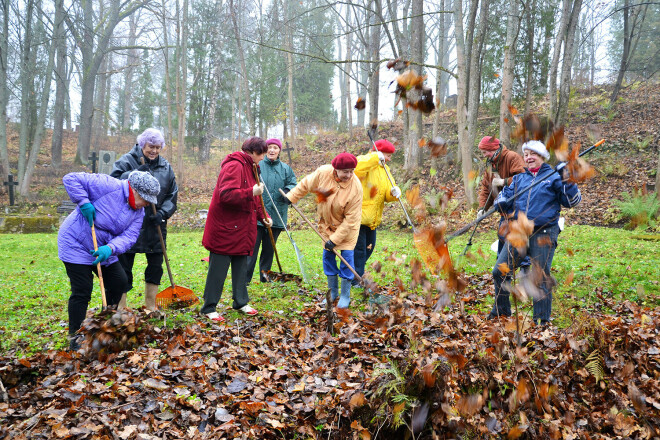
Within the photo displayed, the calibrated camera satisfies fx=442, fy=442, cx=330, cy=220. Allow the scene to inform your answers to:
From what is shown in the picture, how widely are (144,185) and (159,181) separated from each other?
37.9 inches

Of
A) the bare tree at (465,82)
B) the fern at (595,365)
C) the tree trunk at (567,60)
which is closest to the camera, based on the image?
the fern at (595,365)

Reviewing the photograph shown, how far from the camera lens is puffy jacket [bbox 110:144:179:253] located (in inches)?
196

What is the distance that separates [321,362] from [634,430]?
2.31m

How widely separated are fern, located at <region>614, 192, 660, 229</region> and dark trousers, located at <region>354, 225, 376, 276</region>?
6.95 m

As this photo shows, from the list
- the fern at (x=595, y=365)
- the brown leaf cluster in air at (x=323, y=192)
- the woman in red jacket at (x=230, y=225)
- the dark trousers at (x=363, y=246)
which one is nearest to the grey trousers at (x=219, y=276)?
the woman in red jacket at (x=230, y=225)

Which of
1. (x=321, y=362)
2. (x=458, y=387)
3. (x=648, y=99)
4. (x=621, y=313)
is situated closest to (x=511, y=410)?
(x=458, y=387)

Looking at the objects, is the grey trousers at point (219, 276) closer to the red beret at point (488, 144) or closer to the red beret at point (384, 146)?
the red beret at point (384, 146)

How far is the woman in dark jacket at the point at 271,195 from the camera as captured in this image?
21.1 ft

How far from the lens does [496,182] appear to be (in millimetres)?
5473

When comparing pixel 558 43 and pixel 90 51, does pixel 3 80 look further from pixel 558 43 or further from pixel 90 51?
pixel 558 43

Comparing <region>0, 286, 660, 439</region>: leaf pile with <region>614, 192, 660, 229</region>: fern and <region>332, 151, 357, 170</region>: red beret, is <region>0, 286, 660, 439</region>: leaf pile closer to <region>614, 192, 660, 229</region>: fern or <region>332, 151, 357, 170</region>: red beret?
<region>332, 151, 357, 170</region>: red beret

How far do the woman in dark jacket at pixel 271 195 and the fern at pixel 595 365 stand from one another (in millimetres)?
4158

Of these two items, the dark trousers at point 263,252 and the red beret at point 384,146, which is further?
the dark trousers at point 263,252

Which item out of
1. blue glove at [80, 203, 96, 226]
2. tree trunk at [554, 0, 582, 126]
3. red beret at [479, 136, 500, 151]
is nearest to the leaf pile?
blue glove at [80, 203, 96, 226]
